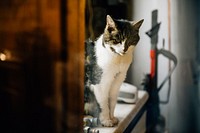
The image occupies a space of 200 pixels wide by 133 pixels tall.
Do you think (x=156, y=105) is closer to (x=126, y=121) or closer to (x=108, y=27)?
(x=126, y=121)

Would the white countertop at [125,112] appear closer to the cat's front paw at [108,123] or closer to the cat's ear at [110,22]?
the cat's front paw at [108,123]

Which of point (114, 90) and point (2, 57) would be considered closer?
point (2, 57)

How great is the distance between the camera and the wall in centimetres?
95

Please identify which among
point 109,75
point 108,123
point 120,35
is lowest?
point 108,123

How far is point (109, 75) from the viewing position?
0.85 m

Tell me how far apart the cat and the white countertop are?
0.02 m

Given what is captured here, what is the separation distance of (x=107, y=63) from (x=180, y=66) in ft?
0.87

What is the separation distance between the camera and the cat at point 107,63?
32.0 inches

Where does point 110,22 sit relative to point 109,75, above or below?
above

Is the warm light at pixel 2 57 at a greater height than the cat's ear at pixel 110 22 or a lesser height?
lesser

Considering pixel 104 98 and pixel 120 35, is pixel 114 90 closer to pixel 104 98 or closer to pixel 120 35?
pixel 104 98

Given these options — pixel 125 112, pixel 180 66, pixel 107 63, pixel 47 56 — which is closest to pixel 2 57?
pixel 47 56

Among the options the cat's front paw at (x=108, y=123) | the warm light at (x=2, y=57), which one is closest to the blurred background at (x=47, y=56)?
the warm light at (x=2, y=57)

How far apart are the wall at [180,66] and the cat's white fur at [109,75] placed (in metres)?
0.08
